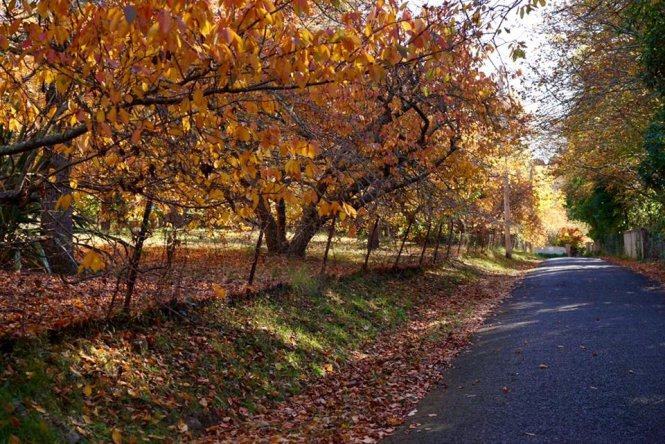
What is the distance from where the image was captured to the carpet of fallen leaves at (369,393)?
6660mm

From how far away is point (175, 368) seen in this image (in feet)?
24.8

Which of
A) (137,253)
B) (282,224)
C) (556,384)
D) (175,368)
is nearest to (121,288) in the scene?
(137,253)

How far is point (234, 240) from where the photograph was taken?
13.9 meters

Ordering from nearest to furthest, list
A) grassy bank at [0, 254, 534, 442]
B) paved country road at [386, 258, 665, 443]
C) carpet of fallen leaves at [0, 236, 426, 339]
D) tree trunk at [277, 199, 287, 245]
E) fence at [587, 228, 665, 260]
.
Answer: grassy bank at [0, 254, 534, 442], paved country road at [386, 258, 665, 443], carpet of fallen leaves at [0, 236, 426, 339], tree trunk at [277, 199, 287, 245], fence at [587, 228, 665, 260]

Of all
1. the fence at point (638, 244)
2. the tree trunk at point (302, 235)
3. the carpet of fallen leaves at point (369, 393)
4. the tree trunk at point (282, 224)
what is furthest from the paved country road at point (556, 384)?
the fence at point (638, 244)

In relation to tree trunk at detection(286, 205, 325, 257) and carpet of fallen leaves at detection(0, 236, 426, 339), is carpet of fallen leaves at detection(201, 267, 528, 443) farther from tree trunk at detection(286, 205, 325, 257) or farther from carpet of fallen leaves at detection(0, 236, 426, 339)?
tree trunk at detection(286, 205, 325, 257)

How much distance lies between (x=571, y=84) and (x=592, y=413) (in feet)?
47.6

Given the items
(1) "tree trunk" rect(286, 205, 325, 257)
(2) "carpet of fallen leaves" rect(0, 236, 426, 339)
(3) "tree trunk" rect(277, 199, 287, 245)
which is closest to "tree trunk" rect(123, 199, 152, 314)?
(2) "carpet of fallen leaves" rect(0, 236, 426, 339)

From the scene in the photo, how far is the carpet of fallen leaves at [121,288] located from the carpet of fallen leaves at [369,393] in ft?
5.62

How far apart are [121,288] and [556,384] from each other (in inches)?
230

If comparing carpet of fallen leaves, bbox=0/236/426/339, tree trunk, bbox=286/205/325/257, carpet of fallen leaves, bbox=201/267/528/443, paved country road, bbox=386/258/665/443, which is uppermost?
tree trunk, bbox=286/205/325/257

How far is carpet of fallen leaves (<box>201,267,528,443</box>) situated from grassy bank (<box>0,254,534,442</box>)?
24 centimetres

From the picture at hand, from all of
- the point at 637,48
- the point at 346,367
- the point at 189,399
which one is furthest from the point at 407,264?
the point at 189,399

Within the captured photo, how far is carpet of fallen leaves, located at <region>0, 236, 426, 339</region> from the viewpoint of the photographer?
7.21 m
